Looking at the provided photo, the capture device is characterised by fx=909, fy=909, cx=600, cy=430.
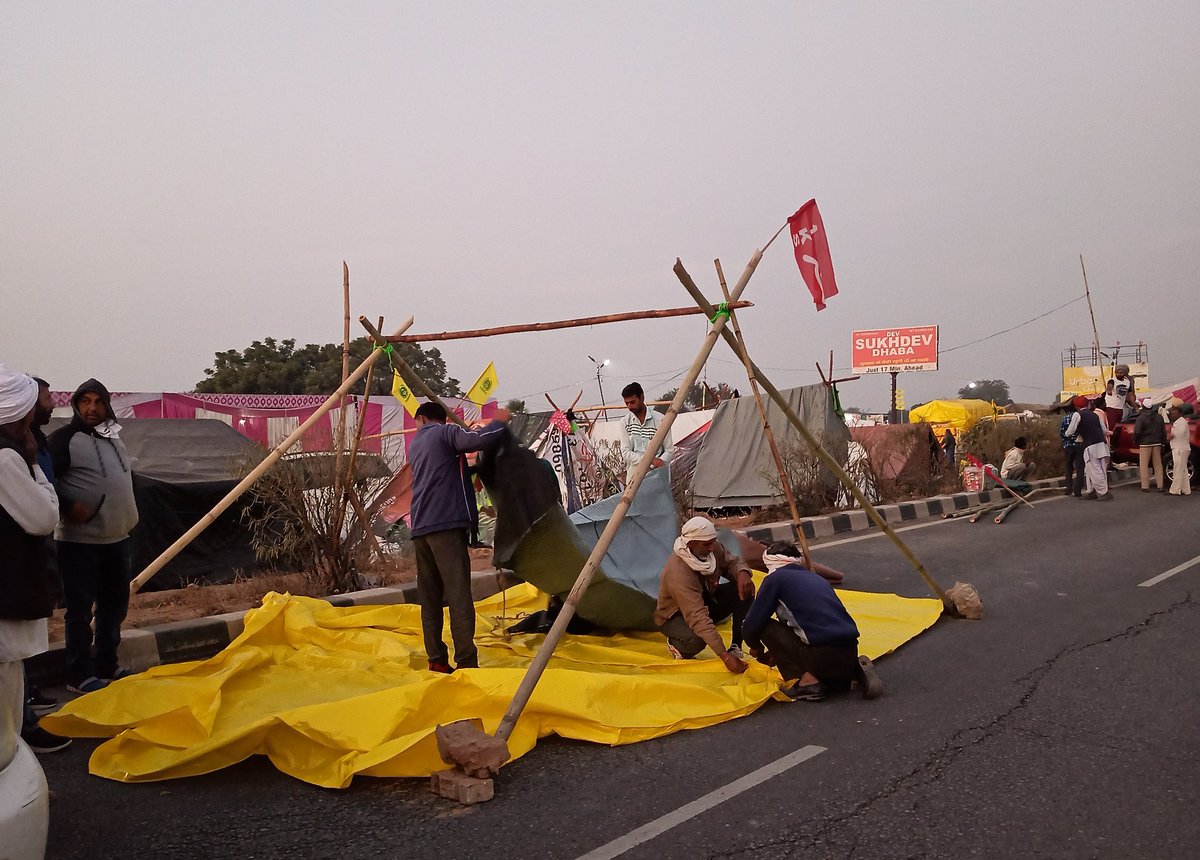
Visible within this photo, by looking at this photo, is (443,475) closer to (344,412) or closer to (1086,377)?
(344,412)

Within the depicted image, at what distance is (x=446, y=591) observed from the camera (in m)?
5.27

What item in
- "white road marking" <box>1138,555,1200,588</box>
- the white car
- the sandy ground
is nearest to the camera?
the white car

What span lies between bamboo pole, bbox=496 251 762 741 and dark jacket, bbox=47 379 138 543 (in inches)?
98.0

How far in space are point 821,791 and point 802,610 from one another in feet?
4.30

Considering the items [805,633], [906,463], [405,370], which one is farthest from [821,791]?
[906,463]

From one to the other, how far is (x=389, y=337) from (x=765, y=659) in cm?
349

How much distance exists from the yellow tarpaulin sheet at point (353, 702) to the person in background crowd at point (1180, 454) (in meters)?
11.3

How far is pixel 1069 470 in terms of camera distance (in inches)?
591

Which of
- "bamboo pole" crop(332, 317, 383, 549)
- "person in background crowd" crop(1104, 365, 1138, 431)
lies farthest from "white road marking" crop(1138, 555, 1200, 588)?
"person in background crowd" crop(1104, 365, 1138, 431)

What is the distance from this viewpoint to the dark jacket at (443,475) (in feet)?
17.2

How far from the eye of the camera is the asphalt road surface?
10.3ft

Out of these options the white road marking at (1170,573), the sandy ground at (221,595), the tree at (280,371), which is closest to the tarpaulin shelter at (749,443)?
the white road marking at (1170,573)

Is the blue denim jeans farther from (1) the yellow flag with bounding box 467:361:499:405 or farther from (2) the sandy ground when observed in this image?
(1) the yellow flag with bounding box 467:361:499:405

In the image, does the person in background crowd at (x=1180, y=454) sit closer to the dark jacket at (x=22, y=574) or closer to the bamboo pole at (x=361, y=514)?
the bamboo pole at (x=361, y=514)
